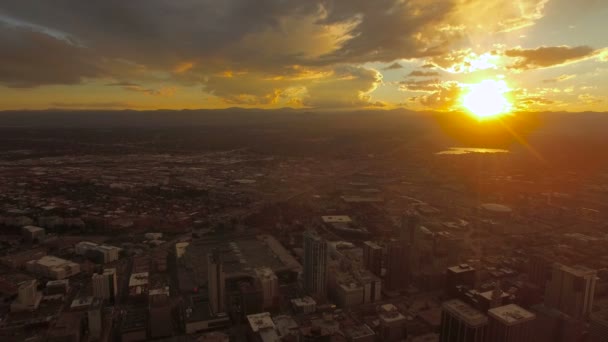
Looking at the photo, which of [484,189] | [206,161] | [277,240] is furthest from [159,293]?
[206,161]

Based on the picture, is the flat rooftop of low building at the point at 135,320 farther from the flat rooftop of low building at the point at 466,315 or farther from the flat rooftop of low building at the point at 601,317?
the flat rooftop of low building at the point at 601,317

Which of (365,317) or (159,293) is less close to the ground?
(159,293)

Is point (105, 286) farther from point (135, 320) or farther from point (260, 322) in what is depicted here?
point (260, 322)

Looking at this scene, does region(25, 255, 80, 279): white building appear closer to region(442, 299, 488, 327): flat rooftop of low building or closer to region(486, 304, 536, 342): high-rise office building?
region(442, 299, 488, 327): flat rooftop of low building

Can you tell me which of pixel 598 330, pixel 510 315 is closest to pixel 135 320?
pixel 510 315

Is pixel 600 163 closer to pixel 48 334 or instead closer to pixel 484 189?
pixel 484 189

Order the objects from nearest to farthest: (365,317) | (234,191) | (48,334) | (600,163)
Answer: (48,334) < (365,317) < (234,191) < (600,163)
